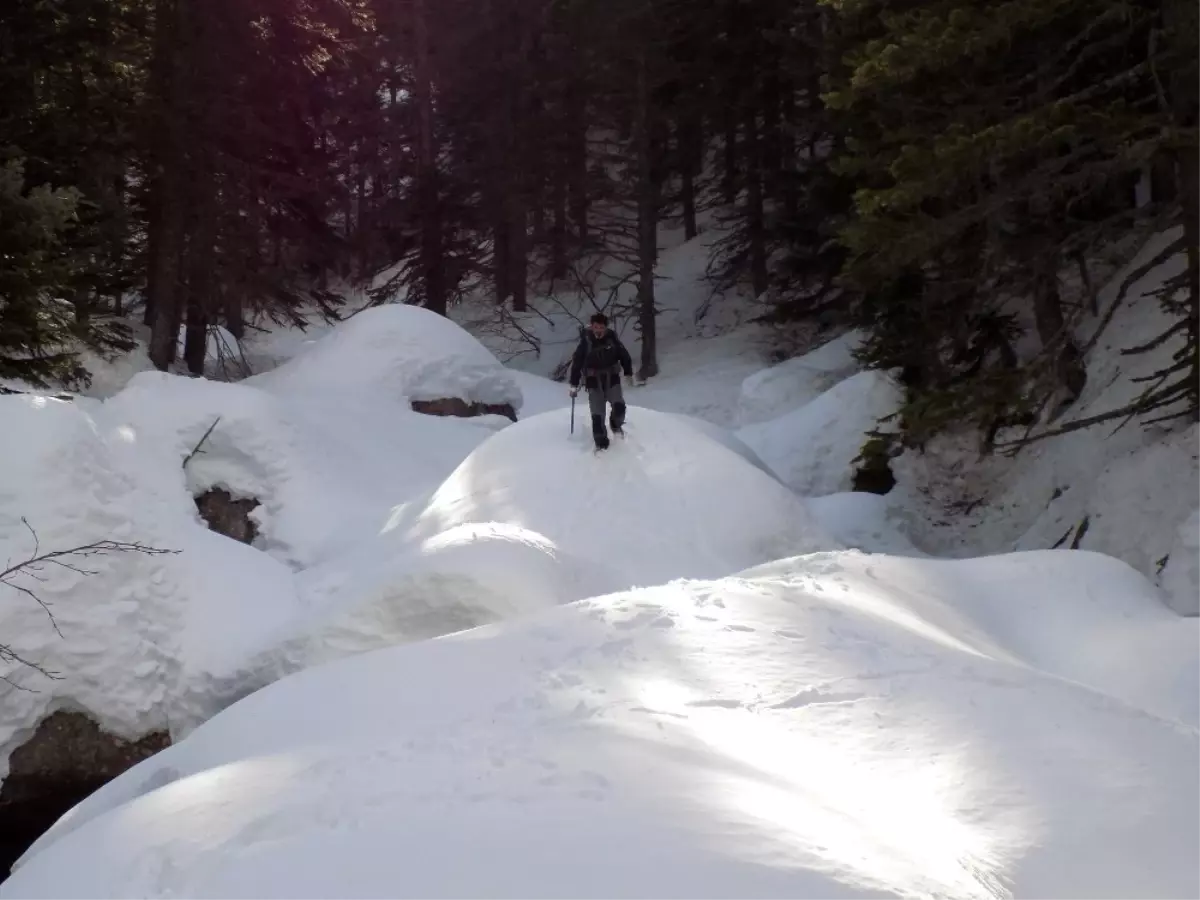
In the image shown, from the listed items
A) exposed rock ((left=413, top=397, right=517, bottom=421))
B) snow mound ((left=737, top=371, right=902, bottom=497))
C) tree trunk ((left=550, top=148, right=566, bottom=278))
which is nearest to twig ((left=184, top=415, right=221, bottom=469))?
exposed rock ((left=413, top=397, right=517, bottom=421))

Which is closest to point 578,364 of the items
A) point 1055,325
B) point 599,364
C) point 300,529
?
point 599,364

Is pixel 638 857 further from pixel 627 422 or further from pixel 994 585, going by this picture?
pixel 627 422

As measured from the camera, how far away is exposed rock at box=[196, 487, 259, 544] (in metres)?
10.8

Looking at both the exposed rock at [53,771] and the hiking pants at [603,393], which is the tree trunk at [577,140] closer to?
the hiking pants at [603,393]

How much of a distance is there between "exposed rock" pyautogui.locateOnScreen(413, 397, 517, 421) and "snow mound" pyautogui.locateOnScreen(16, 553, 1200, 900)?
10685 mm

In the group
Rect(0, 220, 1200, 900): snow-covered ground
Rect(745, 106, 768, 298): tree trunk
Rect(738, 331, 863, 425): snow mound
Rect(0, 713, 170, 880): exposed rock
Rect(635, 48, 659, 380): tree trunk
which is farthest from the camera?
Rect(745, 106, 768, 298): tree trunk

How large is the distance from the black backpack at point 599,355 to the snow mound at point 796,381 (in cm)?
847

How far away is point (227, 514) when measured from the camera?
11.0 meters

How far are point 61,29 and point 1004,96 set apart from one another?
12089mm

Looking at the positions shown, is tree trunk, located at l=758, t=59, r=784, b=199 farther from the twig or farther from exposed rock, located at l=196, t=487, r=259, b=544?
exposed rock, located at l=196, t=487, r=259, b=544

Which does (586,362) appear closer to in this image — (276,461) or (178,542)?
(276,461)

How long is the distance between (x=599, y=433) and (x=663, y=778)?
25.8 ft

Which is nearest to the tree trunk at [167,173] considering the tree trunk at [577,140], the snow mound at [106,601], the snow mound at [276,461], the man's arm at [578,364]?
the snow mound at [276,461]

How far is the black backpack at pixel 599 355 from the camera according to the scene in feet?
35.6
